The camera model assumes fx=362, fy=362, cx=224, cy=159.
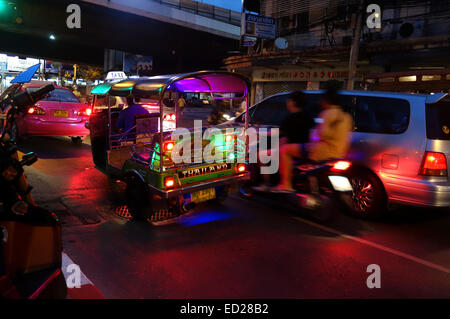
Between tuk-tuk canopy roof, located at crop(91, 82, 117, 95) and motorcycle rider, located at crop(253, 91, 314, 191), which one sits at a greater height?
tuk-tuk canopy roof, located at crop(91, 82, 117, 95)

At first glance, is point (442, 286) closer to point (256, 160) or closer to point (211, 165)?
point (211, 165)

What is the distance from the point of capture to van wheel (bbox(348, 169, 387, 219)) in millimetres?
5195

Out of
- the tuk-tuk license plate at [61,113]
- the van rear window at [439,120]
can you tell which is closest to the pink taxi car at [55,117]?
the tuk-tuk license plate at [61,113]

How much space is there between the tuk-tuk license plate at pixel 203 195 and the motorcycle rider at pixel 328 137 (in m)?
1.06

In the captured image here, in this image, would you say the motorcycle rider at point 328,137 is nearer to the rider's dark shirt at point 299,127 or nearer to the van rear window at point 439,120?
the rider's dark shirt at point 299,127

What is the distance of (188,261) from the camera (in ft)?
12.8

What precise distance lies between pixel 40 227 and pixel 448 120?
5004 millimetres

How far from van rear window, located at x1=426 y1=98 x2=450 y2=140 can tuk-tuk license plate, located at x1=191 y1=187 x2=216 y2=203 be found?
9.72ft

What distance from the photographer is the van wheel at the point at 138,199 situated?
489 cm

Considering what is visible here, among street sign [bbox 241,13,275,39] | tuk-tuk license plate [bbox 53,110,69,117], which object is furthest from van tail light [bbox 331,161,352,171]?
street sign [bbox 241,13,275,39]

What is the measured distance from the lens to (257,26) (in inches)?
720

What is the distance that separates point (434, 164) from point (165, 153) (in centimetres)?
350

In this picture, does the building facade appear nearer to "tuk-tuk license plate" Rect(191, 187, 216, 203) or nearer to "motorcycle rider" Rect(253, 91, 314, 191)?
"motorcycle rider" Rect(253, 91, 314, 191)
